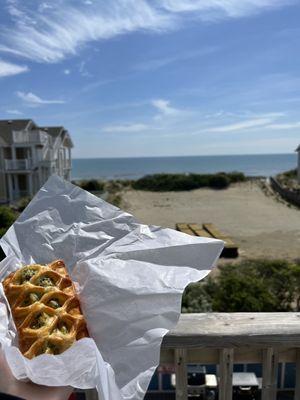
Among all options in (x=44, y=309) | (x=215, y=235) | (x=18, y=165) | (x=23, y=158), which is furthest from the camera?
(x=23, y=158)

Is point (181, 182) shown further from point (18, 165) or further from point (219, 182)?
point (18, 165)

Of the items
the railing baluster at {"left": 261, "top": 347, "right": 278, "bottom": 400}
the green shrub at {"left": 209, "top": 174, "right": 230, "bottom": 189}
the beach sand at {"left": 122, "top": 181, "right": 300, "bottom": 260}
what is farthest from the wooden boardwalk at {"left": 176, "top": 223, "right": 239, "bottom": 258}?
the green shrub at {"left": 209, "top": 174, "right": 230, "bottom": 189}

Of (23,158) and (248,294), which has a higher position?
(23,158)

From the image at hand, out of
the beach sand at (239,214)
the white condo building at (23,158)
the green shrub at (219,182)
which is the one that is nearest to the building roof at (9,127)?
the white condo building at (23,158)

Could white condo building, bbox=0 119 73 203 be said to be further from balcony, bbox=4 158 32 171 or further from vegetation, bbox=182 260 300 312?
vegetation, bbox=182 260 300 312

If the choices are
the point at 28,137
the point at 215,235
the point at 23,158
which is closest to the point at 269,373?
the point at 215,235

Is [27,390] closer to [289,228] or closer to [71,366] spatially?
[71,366]
